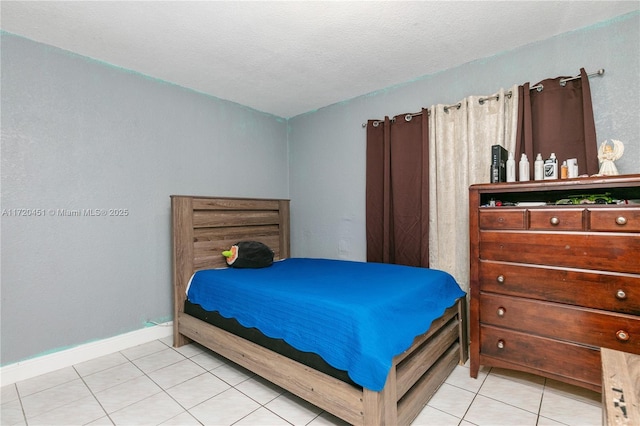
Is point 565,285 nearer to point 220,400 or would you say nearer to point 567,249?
point 567,249

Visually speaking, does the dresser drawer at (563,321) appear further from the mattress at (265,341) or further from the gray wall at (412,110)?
the mattress at (265,341)

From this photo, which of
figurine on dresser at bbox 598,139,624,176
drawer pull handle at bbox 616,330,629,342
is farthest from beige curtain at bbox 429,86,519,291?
drawer pull handle at bbox 616,330,629,342

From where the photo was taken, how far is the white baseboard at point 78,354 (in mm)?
2138

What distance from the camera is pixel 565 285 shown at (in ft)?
5.84

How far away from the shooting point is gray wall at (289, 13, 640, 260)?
204 cm

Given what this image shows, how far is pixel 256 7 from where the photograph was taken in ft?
6.28

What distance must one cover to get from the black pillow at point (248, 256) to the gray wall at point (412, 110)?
106 centimetres

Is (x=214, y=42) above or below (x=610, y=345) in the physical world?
above

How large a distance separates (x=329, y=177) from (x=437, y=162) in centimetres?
132

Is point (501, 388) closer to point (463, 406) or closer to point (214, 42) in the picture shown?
point (463, 406)

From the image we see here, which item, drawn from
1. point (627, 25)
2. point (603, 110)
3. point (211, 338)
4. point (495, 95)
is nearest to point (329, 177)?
point (495, 95)

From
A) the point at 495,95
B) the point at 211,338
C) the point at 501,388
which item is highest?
the point at 495,95

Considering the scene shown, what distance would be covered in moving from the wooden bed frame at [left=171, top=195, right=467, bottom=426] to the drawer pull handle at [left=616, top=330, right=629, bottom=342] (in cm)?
88

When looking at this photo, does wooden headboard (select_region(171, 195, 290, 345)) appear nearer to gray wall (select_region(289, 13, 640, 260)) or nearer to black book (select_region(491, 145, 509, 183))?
gray wall (select_region(289, 13, 640, 260))
